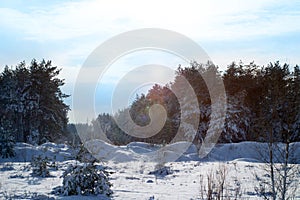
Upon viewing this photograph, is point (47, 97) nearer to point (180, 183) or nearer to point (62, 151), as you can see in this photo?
point (62, 151)

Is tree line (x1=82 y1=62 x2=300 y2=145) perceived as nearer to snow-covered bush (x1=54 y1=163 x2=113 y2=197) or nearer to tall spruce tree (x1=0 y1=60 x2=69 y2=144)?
tall spruce tree (x1=0 y1=60 x2=69 y2=144)

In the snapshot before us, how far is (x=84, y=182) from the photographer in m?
10.1

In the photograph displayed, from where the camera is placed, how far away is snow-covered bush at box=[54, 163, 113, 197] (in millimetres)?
9922

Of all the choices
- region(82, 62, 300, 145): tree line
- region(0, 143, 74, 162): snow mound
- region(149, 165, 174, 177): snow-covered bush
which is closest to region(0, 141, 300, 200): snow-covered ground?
region(149, 165, 174, 177): snow-covered bush

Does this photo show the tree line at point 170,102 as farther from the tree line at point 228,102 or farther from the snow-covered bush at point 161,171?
the snow-covered bush at point 161,171

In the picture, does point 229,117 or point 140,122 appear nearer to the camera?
point 229,117

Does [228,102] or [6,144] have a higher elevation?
[228,102]

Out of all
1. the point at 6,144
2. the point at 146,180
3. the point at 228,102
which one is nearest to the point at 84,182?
the point at 146,180

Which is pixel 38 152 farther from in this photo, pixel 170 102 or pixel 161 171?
pixel 170 102

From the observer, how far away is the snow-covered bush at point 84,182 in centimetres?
992

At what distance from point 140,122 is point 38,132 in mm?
8295

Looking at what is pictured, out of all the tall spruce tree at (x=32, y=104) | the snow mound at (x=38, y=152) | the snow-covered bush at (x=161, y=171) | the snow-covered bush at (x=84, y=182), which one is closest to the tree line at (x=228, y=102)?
the tall spruce tree at (x=32, y=104)

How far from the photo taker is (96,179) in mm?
10305

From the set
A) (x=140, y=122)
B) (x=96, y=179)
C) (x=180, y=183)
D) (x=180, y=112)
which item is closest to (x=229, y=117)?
(x=180, y=112)
